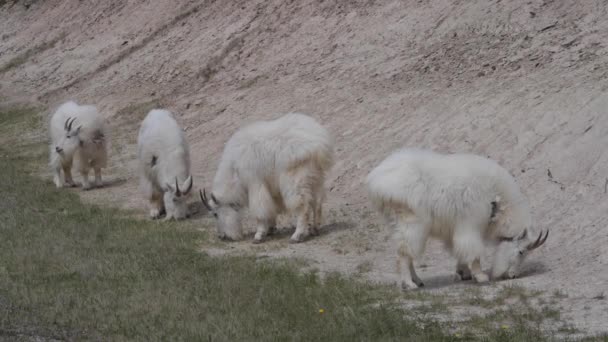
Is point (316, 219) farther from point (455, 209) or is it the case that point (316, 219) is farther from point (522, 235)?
point (522, 235)

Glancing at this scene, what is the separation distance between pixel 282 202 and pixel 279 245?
782 mm

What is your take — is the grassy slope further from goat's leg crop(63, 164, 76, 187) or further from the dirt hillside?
goat's leg crop(63, 164, 76, 187)

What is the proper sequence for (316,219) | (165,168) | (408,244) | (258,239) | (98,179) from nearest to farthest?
(408,244) → (258,239) → (316,219) → (165,168) → (98,179)

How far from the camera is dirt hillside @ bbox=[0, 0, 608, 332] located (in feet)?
38.4

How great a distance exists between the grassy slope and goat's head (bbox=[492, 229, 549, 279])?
4.30 ft

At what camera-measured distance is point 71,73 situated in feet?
96.3

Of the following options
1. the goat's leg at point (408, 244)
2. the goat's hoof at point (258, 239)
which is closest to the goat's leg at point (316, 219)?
the goat's hoof at point (258, 239)

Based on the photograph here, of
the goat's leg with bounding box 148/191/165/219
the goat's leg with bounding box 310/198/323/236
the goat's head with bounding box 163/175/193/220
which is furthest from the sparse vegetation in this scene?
the goat's leg with bounding box 310/198/323/236

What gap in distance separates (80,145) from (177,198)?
396cm

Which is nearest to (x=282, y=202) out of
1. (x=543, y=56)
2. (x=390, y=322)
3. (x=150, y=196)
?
(x=150, y=196)

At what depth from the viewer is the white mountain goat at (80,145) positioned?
57.4 ft

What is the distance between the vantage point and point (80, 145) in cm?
1747

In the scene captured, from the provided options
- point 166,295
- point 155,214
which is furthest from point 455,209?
point 155,214

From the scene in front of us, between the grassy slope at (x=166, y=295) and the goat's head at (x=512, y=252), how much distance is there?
1310 millimetres
